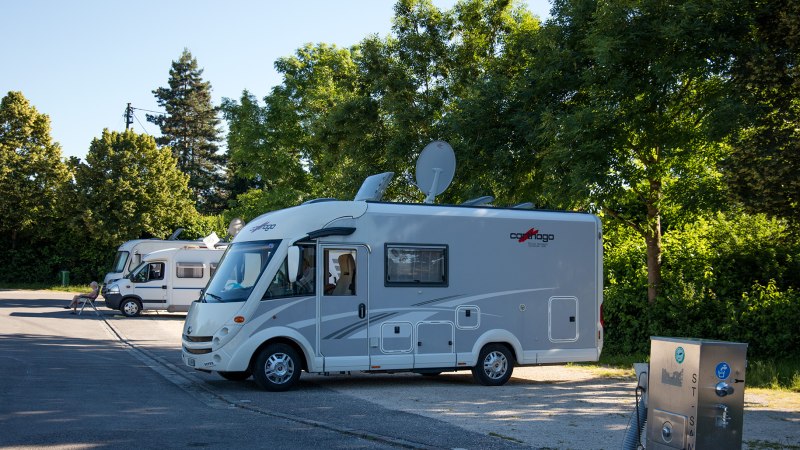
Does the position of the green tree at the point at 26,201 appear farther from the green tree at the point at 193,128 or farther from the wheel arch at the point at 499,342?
the wheel arch at the point at 499,342

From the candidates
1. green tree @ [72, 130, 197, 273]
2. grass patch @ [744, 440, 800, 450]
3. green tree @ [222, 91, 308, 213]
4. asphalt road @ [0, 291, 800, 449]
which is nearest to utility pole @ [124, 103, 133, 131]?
green tree @ [72, 130, 197, 273]

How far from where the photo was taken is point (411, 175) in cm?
2530

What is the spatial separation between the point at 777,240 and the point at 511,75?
7571 millimetres

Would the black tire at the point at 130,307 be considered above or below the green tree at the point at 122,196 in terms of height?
below

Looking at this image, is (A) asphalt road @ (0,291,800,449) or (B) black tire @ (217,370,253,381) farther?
(B) black tire @ (217,370,253,381)

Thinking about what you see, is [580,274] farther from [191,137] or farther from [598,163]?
[191,137]

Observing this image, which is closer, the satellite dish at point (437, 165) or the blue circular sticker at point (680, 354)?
the blue circular sticker at point (680, 354)

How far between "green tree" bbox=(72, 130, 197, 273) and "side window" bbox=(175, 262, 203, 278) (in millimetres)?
18503

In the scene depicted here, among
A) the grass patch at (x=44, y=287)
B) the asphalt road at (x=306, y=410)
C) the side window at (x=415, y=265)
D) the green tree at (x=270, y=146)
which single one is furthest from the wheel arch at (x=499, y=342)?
the grass patch at (x=44, y=287)

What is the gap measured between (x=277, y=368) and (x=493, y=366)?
3.70 meters

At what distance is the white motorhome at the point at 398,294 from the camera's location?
1310 cm

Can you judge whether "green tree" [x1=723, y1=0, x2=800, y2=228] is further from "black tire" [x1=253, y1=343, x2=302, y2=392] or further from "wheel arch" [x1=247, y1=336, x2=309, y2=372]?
"black tire" [x1=253, y1=343, x2=302, y2=392]

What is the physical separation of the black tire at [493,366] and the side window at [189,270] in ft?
61.6

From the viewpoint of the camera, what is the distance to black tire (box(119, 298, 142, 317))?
1216 inches
